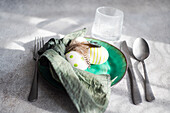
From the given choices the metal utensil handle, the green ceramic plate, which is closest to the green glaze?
the green ceramic plate

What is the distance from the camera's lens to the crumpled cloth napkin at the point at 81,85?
0.30 m

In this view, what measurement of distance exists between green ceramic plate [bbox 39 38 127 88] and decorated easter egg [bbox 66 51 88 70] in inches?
1.0

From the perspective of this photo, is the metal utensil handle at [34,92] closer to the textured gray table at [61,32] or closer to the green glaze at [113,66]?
the textured gray table at [61,32]

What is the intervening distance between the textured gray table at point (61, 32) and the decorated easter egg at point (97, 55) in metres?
0.07

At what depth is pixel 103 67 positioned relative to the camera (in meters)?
0.42

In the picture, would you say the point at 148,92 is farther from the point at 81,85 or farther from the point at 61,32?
the point at 61,32

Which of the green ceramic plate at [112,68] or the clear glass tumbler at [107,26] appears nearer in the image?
the green ceramic plate at [112,68]

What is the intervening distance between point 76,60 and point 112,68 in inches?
3.6

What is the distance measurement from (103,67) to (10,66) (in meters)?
0.21

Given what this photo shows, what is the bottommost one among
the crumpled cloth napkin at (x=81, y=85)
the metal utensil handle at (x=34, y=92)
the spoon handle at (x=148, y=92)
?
the spoon handle at (x=148, y=92)

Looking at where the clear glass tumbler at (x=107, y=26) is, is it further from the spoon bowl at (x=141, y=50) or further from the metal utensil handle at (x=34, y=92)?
the metal utensil handle at (x=34, y=92)

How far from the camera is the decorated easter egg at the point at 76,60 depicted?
1.25ft

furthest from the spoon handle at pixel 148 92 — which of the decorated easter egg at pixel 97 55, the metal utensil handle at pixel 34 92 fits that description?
the metal utensil handle at pixel 34 92

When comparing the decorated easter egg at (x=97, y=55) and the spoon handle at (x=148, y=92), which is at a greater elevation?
the decorated easter egg at (x=97, y=55)
